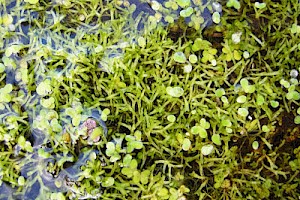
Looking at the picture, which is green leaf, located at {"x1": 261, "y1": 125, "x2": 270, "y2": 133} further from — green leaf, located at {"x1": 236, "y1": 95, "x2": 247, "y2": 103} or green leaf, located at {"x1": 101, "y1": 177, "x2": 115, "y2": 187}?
green leaf, located at {"x1": 101, "y1": 177, "x2": 115, "y2": 187}

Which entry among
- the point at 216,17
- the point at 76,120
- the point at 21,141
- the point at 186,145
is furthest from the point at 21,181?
the point at 216,17

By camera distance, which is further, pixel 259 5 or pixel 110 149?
pixel 259 5

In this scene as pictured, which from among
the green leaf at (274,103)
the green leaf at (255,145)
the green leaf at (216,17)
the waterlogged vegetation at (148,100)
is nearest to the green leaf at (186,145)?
the waterlogged vegetation at (148,100)

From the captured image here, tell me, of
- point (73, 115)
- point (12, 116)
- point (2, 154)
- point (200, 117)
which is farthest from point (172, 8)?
point (2, 154)

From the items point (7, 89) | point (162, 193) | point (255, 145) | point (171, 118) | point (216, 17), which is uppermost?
point (216, 17)

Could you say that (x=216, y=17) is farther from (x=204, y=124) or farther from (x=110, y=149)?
(x=110, y=149)

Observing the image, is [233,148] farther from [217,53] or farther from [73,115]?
[73,115]

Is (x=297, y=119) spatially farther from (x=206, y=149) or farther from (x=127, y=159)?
(x=127, y=159)

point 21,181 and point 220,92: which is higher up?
point 220,92

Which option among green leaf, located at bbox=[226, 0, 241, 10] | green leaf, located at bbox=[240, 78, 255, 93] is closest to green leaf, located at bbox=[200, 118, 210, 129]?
green leaf, located at bbox=[240, 78, 255, 93]
